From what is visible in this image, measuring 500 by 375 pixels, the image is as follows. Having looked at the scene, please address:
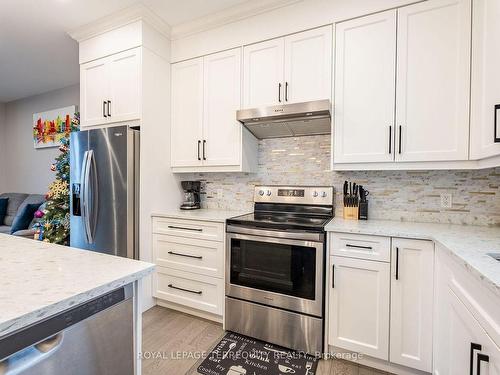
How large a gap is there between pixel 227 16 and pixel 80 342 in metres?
2.53

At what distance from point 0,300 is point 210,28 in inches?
99.6

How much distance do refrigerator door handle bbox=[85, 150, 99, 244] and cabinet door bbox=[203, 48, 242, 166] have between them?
39.8 inches

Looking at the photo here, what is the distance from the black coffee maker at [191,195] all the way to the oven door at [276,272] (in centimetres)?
84

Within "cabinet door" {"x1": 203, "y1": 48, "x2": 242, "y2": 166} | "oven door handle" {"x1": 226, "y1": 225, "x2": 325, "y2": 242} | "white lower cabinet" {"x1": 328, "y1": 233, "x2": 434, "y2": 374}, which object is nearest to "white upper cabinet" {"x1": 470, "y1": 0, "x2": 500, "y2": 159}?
"white lower cabinet" {"x1": 328, "y1": 233, "x2": 434, "y2": 374}

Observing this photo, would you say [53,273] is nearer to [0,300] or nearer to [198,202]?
[0,300]

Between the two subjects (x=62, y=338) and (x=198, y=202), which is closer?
(x=62, y=338)

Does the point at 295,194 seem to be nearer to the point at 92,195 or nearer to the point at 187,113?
the point at 187,113

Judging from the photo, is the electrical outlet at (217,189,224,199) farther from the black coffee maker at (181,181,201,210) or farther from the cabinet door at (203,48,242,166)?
the cabinet door at (203,48,242,166)

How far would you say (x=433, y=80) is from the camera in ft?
5.66

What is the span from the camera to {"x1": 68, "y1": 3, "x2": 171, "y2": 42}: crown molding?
2.28 m

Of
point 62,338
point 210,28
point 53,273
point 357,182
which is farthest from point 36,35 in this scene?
point 357,182

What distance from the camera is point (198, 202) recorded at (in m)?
2.83

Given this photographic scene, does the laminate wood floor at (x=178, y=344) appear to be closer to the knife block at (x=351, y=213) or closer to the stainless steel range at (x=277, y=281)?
the stainless steel range at (x=277, y=281)

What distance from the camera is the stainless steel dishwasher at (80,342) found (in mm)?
582
